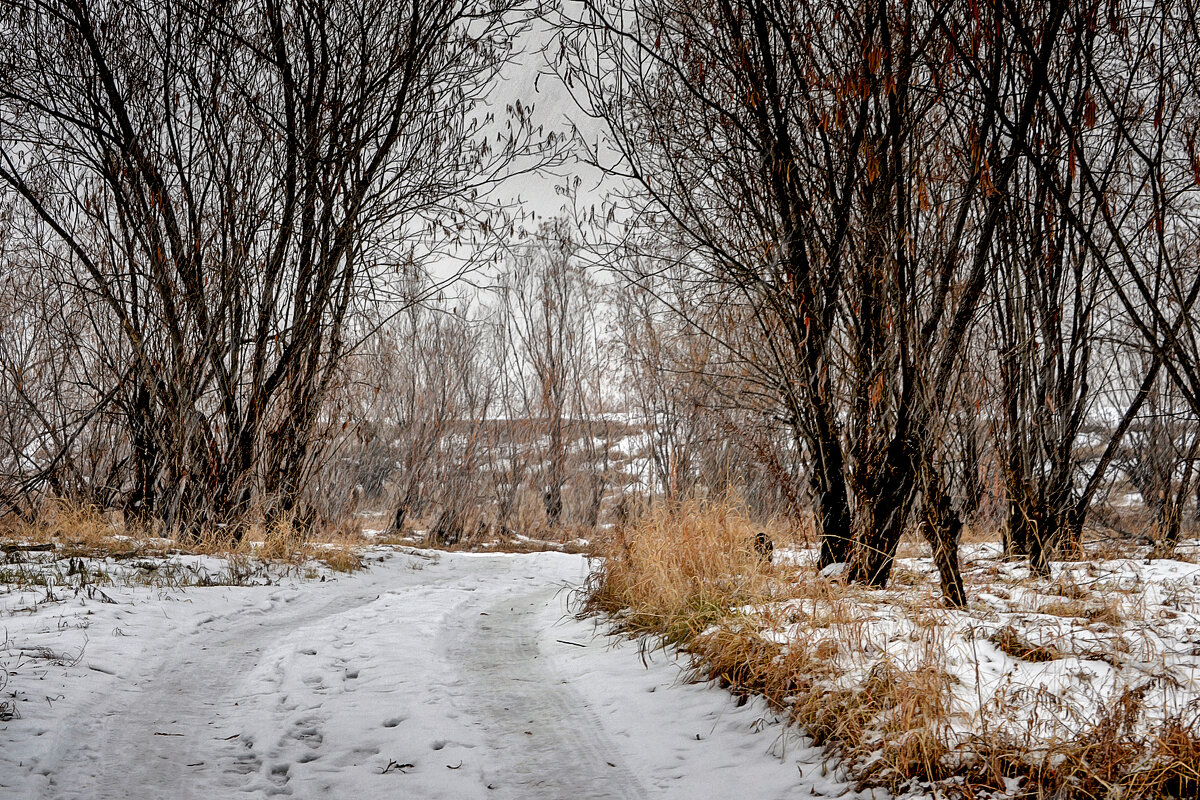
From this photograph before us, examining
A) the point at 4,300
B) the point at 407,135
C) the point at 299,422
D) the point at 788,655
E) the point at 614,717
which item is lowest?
the point at 614,717

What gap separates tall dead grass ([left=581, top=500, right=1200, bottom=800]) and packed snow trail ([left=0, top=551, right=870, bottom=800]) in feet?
0.52

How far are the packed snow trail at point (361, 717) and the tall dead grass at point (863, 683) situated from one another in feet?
0.52

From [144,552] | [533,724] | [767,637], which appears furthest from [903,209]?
[144,552]

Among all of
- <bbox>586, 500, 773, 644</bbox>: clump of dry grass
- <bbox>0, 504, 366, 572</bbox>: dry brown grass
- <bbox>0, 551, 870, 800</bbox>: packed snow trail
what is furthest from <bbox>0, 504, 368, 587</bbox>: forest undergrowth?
<bbox>586, 500, 773, 644</bbox>: clump of dry grass

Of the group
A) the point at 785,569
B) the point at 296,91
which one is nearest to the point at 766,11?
the point at 785,569

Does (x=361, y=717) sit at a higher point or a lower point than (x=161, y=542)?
lower

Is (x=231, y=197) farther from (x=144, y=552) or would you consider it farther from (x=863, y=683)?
(x=863, y=683)

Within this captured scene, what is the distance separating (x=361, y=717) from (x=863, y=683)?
196 centimetres

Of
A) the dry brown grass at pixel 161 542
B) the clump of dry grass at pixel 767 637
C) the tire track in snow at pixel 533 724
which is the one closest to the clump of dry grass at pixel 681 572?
the clump of dry grass at pixel 767 637

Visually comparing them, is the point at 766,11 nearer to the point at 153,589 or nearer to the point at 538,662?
the point at 538,662

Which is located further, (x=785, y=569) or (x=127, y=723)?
(x=785, y=569)

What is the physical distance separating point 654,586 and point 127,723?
273 centimetres

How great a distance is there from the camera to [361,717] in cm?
278

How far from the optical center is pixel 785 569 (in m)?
4.21
